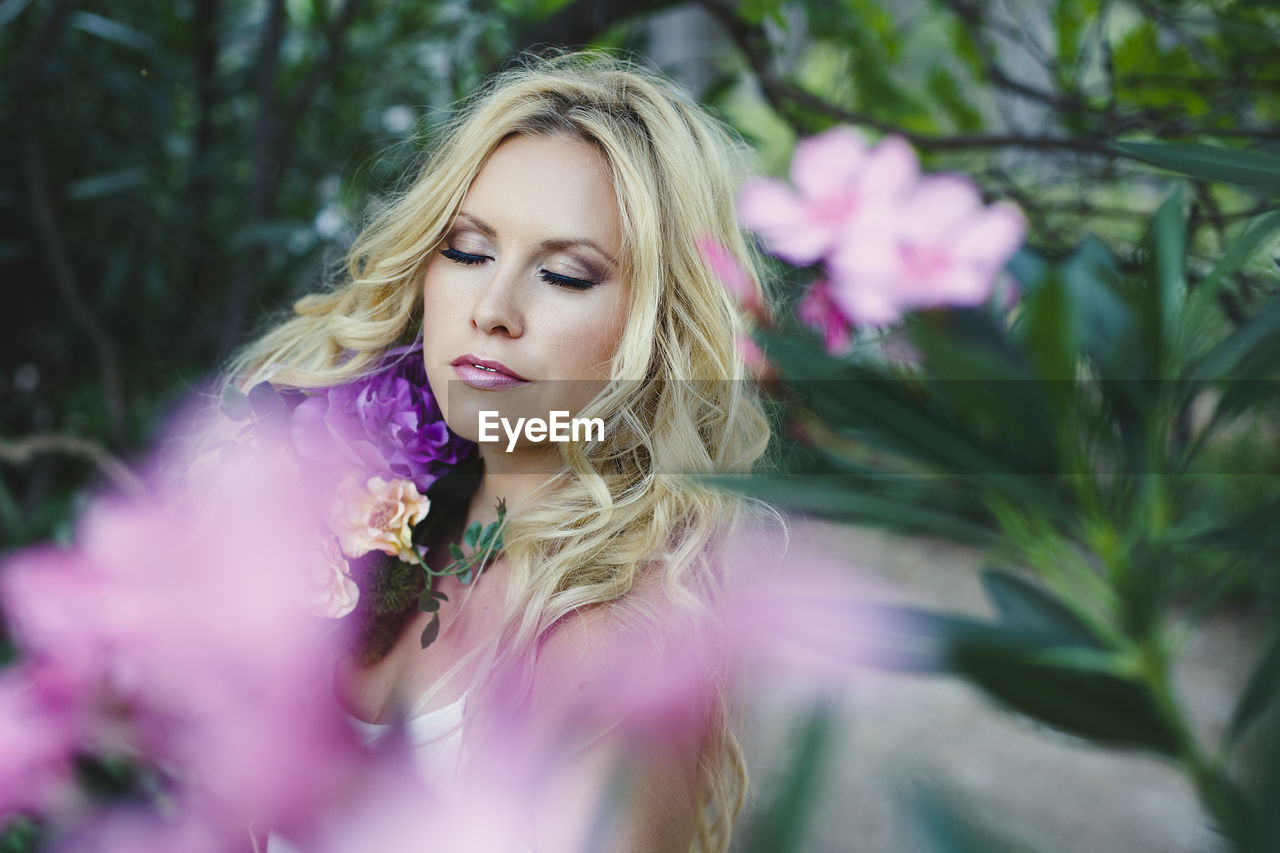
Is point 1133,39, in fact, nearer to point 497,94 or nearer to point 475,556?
point 497,94

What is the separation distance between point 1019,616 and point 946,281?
15cm

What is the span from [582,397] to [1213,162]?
484mm

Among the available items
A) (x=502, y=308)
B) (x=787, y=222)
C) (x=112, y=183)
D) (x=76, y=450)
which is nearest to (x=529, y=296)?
(x=502, y=308)

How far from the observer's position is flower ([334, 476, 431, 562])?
0.80 m

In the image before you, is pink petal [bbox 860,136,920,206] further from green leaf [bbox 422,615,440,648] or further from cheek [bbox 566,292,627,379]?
green leaf [bbox 422,615,440,648]

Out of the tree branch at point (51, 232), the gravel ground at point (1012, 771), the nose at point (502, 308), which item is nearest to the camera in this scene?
the nose at point (502, 308)

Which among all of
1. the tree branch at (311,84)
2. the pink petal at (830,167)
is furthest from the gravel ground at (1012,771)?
the pink petal at (830,167)

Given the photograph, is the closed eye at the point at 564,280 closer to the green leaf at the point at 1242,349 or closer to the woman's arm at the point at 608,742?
the woman's arm at the point at 608,742

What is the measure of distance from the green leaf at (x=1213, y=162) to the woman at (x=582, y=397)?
337 millimetres

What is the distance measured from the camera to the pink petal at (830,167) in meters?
0.37

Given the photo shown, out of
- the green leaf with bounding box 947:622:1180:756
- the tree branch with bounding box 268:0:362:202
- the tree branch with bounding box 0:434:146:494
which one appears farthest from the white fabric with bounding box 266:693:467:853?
the tree branch with bounding box 268:0:362:202

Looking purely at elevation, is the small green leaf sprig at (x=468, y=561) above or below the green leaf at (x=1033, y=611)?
below

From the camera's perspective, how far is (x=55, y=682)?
A: 2.64ft

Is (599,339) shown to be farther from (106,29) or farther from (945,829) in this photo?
(106,29)
